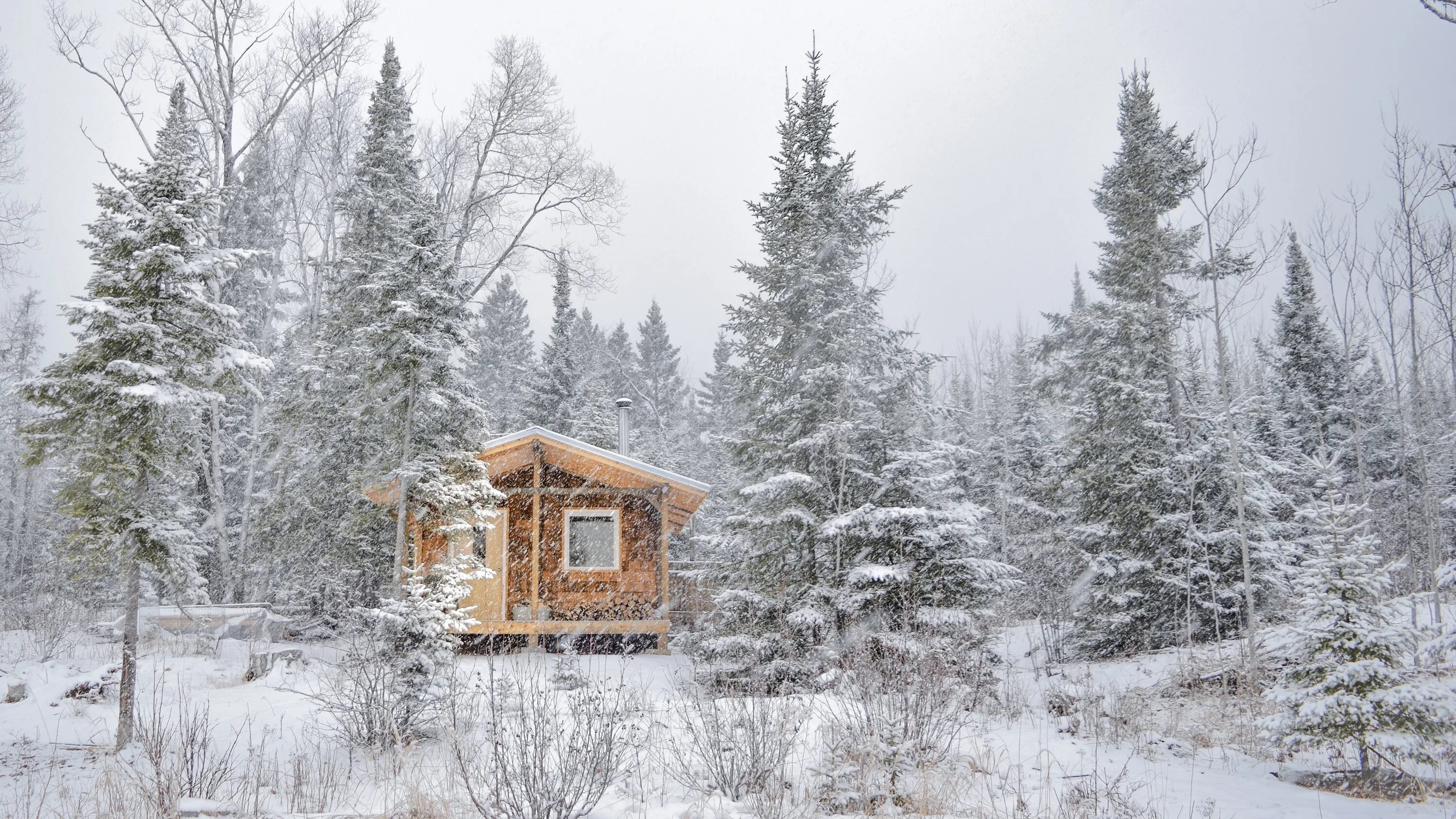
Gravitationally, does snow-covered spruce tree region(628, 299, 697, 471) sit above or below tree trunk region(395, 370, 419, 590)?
above

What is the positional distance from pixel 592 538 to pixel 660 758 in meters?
10.2

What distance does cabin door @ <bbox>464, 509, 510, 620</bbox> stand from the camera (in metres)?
15.1

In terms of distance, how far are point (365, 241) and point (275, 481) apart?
7690mm

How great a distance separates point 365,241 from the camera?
17641mm

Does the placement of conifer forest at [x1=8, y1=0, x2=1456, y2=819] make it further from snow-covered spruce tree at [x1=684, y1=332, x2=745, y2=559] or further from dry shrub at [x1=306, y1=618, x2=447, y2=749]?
snow-covered spruce tree at [x1=684, y1=332, x2=745, y2=559]

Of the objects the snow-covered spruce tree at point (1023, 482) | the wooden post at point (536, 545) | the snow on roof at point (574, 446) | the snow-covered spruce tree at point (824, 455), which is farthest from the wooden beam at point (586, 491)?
the snow-covered spruce tree at point (1023, 482)

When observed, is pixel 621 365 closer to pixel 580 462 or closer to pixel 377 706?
pixel 580 462

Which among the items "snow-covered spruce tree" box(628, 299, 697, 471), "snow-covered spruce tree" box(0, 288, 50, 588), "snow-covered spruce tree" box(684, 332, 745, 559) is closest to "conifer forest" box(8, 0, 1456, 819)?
"snow-covered spruce tree" box(684, 332, 745, 559)

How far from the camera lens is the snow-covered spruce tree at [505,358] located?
30.5 m

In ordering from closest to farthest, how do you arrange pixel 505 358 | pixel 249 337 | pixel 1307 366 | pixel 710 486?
pixel 710 486, pixel 249 337, pixel 1307 366, pixel 505 358

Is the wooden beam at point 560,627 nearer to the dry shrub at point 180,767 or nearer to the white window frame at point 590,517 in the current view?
the white window frame at point 590,517

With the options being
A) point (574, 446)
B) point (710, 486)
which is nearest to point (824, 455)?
point (710, 486)

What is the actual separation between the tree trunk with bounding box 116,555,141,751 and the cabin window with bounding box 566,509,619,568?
7.98 meters

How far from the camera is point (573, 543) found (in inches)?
632
